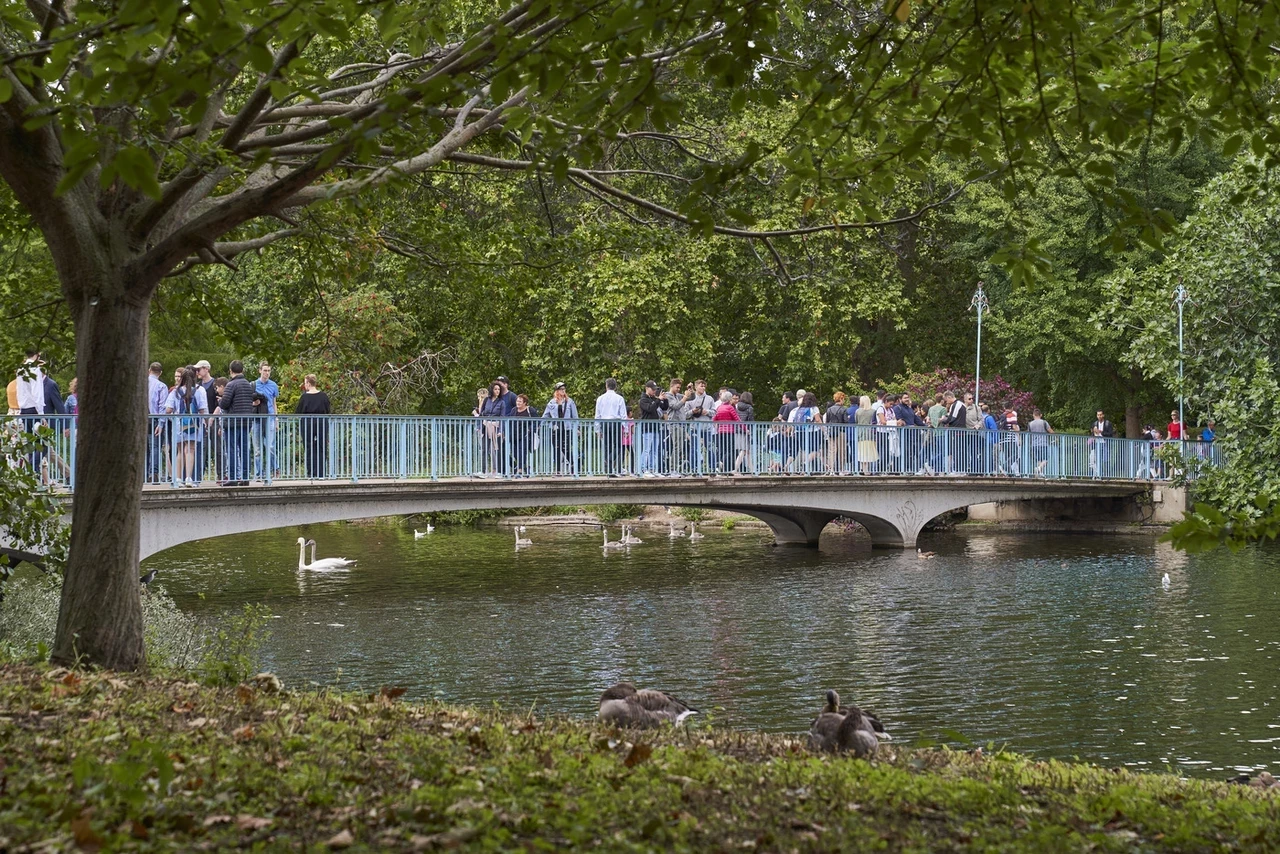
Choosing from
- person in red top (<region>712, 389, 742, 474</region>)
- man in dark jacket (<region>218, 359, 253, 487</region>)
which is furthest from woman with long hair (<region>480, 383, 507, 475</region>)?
person in red top (<region>712, 389, 742, 474</region>)

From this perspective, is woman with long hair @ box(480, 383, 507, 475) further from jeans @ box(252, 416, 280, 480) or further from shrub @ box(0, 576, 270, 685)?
shrub @ box(0, 576, 270, 685)

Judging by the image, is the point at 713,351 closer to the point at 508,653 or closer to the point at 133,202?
the point at 508,653

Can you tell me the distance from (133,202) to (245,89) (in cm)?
593

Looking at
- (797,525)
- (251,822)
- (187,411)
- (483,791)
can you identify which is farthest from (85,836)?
(797,525)

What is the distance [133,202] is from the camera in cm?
1015

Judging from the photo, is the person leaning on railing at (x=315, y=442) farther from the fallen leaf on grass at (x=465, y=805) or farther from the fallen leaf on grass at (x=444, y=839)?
the fallen leaf on grass at (x=444, y=839)

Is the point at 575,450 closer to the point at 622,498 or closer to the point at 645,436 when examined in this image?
the point at 622,498

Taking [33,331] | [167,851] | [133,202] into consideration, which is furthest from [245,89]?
[167,851]

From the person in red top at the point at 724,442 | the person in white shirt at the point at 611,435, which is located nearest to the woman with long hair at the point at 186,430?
the person in white shirt at the point at 611,435

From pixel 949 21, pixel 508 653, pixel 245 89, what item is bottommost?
pixel 508 653

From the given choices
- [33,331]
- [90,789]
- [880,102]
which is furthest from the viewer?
[33,331]

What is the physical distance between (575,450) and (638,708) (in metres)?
16.8

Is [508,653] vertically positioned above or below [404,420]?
below

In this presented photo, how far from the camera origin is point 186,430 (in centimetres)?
2128
